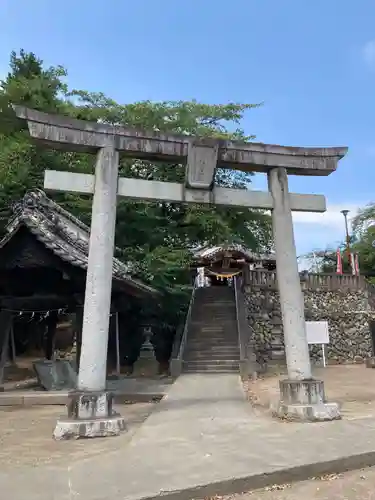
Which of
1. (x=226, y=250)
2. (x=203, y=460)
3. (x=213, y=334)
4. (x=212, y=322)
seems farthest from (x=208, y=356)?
(x=203, y=460)

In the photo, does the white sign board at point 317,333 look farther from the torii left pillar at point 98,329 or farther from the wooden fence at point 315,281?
the torii left pillar at point 98,329

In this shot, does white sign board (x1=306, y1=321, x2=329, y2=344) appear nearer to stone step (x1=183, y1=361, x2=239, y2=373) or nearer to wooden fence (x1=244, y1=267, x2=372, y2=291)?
stone step (x1=183, y1=361, x2=239, y2=373)

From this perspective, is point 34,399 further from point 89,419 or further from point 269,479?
point 269,479

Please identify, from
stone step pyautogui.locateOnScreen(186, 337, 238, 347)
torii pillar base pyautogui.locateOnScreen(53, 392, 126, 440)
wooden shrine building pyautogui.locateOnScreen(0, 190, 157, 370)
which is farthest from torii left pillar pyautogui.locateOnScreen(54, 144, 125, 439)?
stone step pyautogui.locateOnScreen(186, 337, 238, 347)

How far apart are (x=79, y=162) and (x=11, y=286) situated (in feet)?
21.9

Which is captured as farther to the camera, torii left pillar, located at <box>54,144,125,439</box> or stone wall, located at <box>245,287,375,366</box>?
stone wall, located at <box>245,287,375,366</box>

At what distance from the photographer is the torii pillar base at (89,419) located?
6332mm

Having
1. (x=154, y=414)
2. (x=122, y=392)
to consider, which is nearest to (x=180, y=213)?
(x=122, y=392)

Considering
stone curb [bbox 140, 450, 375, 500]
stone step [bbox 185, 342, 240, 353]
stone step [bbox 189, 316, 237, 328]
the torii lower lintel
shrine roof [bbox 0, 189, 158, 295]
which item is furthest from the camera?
stone step [bbox 189, 316, 237, 328]

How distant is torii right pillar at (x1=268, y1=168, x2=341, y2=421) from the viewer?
23.5ft

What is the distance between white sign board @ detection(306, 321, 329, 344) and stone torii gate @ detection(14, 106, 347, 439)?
26.0ft

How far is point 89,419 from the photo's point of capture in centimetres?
651

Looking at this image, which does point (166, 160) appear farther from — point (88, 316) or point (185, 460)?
point (185, 460)

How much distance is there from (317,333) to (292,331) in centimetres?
819
